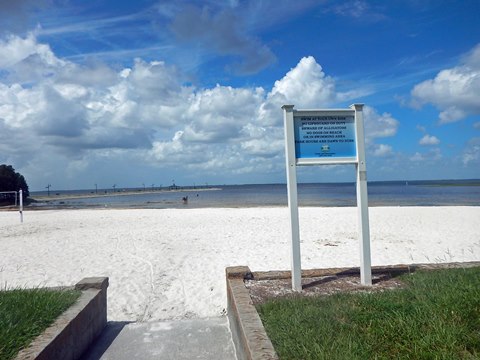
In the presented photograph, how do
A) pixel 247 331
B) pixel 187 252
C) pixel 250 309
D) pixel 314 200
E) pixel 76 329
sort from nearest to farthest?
1. pixel 247 331
2. pixel 76 329
3. pixel 250 309
4. pixel 187 252
5. pixel 314 200

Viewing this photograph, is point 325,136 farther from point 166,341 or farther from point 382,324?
point 166,341

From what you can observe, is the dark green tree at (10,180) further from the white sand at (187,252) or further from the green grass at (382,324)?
the green grass at (382,324)

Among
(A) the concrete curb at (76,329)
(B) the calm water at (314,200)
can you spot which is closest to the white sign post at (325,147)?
(A) the concrete curb at (76,329)

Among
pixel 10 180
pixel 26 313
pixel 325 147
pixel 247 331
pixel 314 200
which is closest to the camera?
pixel 247 331

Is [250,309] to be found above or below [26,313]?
below

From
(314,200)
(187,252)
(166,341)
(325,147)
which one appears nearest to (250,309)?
(166,341)

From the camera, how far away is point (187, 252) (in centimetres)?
1030

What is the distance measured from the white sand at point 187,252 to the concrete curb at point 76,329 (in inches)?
37.1

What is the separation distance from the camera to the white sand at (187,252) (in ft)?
22.2

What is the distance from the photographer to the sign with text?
5.19 meters

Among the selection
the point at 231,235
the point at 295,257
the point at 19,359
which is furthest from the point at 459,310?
the point at 231,235

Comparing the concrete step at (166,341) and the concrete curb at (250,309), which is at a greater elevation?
the concrete curb at (250,309)

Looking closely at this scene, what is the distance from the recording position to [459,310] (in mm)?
3574

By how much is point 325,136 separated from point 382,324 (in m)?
2.57
